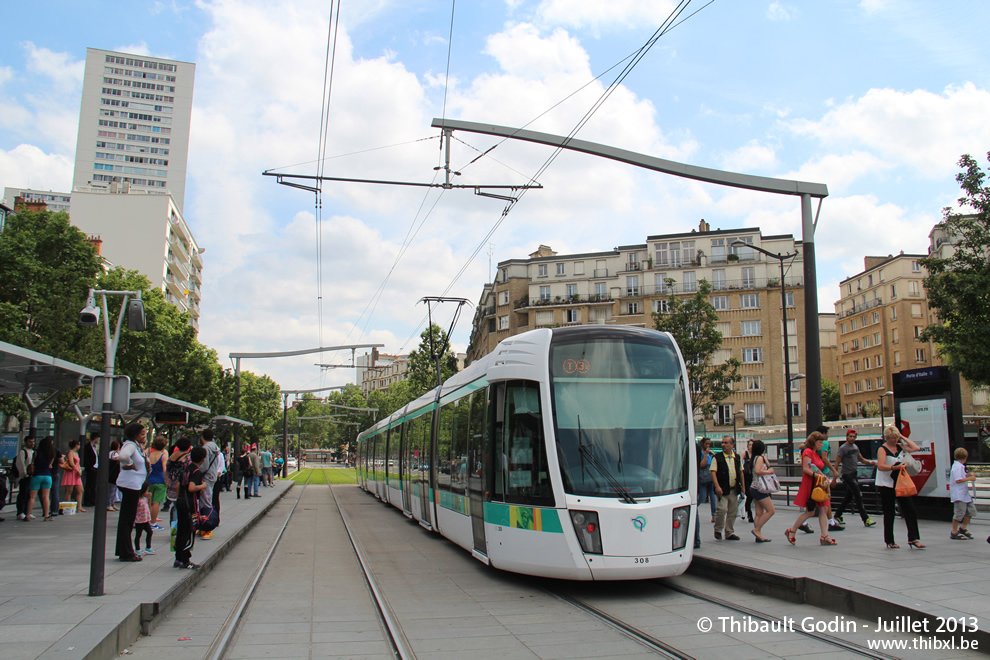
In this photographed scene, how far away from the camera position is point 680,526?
866 centimetres

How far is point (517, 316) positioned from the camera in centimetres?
7188

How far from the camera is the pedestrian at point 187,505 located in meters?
9.80

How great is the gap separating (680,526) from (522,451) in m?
1.96

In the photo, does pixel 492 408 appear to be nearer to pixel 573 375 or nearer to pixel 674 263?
pixel 573 375

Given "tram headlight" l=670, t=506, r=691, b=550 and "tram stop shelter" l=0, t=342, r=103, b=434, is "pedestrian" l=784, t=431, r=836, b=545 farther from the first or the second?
"tram stop shelter" l=0, t=342, r=103, b=434

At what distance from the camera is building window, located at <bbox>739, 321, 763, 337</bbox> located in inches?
2427

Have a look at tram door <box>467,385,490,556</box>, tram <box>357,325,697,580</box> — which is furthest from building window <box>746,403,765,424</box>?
tram <box>357,325,697,580</box>

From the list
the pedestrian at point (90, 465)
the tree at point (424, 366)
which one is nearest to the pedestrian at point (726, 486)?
the pedestrian at point (90, 465)

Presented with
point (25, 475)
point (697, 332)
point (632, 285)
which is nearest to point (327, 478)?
point (632, 285)

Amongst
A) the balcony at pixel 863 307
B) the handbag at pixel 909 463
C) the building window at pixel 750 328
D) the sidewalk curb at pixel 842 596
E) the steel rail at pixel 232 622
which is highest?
the balcony at pixel 863 307

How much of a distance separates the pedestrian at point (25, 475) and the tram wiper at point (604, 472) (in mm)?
12756

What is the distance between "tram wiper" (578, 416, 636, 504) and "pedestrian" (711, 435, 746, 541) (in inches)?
146

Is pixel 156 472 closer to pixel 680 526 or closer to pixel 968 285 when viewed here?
pixel 680 526

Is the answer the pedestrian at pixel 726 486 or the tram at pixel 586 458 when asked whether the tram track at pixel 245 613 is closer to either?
the tram at pixel 586 458
